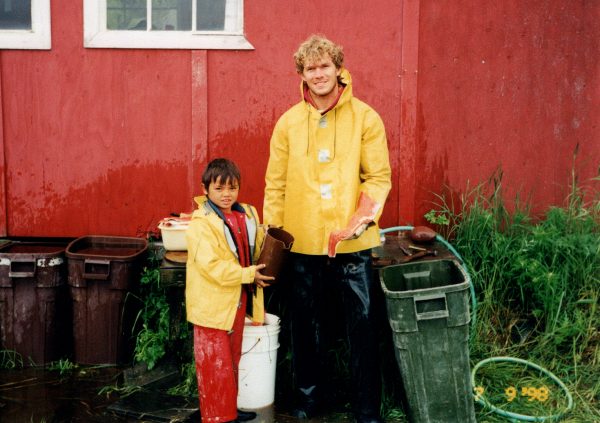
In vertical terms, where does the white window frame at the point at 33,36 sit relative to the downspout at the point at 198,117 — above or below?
above

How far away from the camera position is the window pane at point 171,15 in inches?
240

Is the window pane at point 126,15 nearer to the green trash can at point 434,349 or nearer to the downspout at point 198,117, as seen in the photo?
the downspout at point 198,117

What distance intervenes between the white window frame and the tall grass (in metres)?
3.63

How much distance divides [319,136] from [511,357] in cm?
218

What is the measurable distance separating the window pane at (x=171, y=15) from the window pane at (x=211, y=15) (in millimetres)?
92

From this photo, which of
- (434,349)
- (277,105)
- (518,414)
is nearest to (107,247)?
(277,105)

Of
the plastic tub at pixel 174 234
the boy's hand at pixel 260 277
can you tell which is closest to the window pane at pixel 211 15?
the plastic tub at pixel 174 234

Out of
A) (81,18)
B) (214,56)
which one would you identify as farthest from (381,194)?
(81,18)

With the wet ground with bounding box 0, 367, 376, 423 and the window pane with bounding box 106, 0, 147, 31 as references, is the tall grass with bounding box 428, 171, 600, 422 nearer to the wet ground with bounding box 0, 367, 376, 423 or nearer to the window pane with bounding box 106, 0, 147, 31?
the wet ground with bounding box 0, 367, 376, 423

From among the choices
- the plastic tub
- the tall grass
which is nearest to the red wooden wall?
the tall grass

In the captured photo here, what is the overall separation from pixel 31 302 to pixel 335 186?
2.72 m

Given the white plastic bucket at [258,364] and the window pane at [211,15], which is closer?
the white plastic bucket at [258,364]

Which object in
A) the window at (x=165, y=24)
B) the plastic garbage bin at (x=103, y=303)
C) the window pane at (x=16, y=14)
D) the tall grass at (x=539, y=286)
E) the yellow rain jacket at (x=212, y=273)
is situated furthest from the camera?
the window pane at (x=16, y=14)

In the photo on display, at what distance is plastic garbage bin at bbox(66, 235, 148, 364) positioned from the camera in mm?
5531
